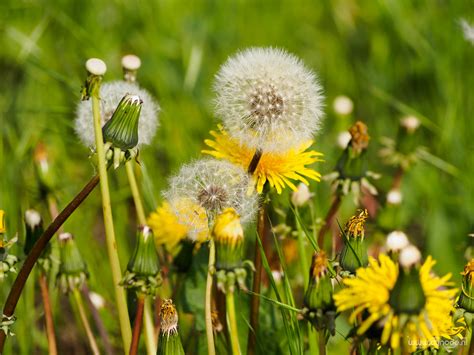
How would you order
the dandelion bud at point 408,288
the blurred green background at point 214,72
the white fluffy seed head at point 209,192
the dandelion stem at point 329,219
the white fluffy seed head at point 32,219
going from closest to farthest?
the dandelion bud at point 408,288
the white fluffy seed head at point 209,192
the white fluffy seed head at point 32,219
the dandelion stem at point 329,219
the blurred green background at point 214,72

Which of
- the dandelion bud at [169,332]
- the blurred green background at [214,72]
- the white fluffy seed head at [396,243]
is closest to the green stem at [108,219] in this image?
the dandelion bud at [169,332]

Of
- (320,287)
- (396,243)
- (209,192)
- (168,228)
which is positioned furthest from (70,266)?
(396,243)

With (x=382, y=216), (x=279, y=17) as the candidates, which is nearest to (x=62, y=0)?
(x=279, y=17)

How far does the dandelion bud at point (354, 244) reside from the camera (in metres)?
1.30

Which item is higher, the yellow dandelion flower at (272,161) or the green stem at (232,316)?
the yellow dandelion flower at (272,161)

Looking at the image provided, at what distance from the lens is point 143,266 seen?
1388 mm

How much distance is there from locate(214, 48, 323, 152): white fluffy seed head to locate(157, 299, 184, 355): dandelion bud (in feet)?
1.18

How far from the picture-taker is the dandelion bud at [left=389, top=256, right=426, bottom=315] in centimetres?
106

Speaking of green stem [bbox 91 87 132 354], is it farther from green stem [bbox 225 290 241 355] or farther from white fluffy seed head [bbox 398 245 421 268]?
white fluffy seed head [bbox 398 245 421 268]

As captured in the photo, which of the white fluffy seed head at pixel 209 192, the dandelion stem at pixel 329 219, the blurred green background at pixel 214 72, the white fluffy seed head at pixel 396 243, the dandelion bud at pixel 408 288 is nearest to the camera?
the dandelion bud at pixel 408 288

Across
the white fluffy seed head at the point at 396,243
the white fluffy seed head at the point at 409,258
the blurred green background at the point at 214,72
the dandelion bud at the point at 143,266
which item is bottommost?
the white fluffy seed head at the point at 409,258

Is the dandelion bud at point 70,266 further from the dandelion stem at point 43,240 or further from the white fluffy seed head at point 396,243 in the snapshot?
Answer: the white fluffy seed head at point 396,243

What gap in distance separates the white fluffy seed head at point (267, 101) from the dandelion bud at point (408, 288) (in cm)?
43

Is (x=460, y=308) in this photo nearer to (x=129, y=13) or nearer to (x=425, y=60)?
(x=425, y=60)
